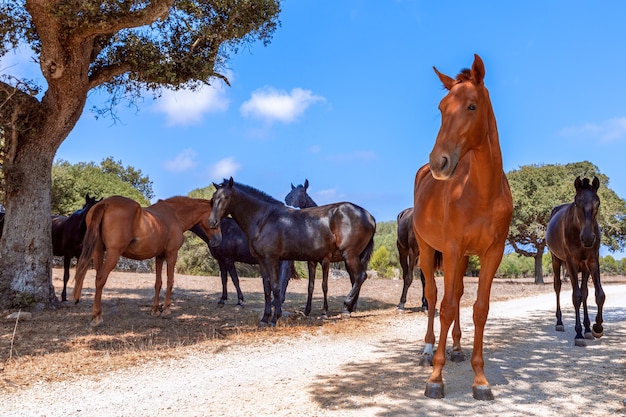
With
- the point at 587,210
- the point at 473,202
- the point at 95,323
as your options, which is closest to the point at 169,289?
the point at 95,323

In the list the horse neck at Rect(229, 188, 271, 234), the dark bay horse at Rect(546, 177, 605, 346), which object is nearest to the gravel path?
the dark bay horse at Rect(546, 177, 605, 346)

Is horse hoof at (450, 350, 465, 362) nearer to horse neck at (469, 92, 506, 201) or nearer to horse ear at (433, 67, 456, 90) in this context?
horse neck at (469, 92, 506, 201)

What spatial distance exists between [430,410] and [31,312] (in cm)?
986

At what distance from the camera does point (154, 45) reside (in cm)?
1295

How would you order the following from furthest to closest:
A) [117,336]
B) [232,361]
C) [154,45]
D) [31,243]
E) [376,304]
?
[376,304]
[154,45]
[31,243]
[117,336]
[232,361]

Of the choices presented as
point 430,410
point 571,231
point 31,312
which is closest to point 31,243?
point 31,312

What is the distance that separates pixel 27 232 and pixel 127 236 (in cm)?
362

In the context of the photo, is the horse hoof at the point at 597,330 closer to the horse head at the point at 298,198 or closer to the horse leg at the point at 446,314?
the horse leg at the point at 446,314

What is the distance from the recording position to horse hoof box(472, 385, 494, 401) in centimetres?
462

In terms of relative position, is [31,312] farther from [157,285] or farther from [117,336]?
[117,336]

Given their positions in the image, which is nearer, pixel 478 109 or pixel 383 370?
pixel 478 109

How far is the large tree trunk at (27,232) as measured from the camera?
11.2 meters

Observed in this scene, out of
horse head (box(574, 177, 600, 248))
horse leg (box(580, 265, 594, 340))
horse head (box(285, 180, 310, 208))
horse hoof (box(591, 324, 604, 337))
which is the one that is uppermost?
horse head (box(285, 180, 310, 208))

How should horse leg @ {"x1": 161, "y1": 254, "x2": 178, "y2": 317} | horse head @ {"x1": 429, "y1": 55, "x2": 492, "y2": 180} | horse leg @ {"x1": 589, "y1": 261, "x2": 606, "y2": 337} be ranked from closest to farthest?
horse head @ {"x1": 429, "y1": 55, "x2": 492, "y2": 180} < horse leg @ {"x1": 589, "y1": 261, "x2": 606, "y2": 337} < horse leg @ {"x1": 161, "y1": 254, "x2": 178, "y2": 317}
